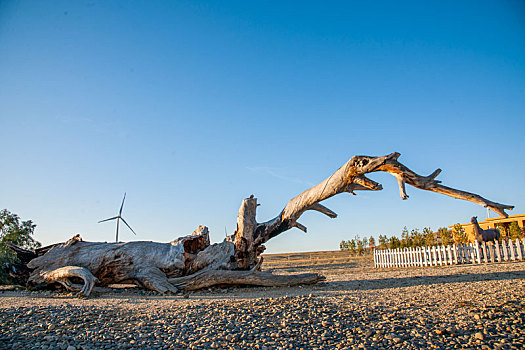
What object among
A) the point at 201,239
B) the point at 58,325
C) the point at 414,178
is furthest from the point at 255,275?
the point at 58,325

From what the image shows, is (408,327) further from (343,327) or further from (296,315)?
(296,315)

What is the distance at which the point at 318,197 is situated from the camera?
10.5 m

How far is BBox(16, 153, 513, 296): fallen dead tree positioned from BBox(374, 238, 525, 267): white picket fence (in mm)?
10319

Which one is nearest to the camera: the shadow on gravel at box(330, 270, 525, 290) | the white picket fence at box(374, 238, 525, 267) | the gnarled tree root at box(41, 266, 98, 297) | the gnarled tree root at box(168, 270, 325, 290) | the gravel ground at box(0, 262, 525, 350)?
the gravel ground at box(0, 262, 525, 350)

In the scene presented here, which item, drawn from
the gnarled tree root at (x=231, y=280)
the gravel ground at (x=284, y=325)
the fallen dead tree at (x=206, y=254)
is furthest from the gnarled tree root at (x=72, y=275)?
the gravel ground at (x=284, y=325)

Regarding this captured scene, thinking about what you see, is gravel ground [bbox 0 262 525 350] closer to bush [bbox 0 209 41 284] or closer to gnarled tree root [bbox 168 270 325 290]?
gnarled tree root [bbox 168 270 325 290]

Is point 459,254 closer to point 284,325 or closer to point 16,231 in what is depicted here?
point 284,325

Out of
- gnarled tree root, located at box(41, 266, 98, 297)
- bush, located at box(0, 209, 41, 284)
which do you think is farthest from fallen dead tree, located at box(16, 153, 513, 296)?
bush, located at box(0, 209, 41, 284)

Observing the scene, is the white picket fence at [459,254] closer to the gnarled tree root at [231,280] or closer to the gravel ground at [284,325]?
the gnarled tree root at [231,280]

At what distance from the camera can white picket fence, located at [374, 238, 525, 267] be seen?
54.0 ft

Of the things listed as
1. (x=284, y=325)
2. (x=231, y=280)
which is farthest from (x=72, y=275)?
(x=284, y=325)

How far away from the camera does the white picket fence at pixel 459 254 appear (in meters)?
16.5

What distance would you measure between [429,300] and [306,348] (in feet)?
11.9

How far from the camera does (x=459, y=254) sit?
692 inches
